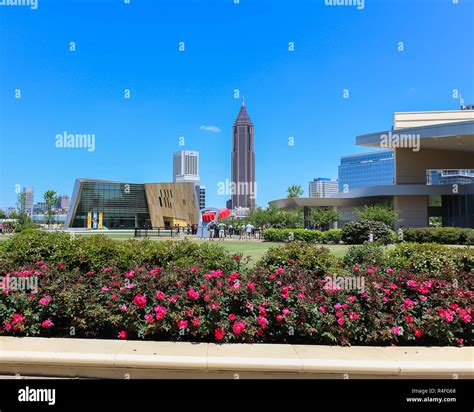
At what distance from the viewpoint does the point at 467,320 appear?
181 inches

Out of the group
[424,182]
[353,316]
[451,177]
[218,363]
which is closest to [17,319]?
[218,363]

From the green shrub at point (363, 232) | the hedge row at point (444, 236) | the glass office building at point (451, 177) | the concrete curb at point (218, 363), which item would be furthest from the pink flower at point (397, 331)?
the glass office building at point (451, 177)

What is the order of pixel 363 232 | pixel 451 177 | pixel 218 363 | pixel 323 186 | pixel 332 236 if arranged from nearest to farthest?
pixel 218 363 < pixel 363 232 < pixel 332 236 < pixel 451 177 < pixel 323 186

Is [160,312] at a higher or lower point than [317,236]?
higher

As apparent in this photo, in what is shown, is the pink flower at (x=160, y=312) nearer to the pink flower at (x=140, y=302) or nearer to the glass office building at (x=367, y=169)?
the pink flower at (x=140, y=302)

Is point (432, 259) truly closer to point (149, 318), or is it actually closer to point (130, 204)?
point (149, 318)

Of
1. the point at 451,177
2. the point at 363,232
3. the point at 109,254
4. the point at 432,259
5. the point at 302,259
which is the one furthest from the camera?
the point at 451,177

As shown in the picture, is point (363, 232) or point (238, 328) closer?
point (238, 328)

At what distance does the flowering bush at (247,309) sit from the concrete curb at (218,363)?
41cm

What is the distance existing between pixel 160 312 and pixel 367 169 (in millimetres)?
144429

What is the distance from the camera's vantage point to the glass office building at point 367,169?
437 feet

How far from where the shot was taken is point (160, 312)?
179 inches

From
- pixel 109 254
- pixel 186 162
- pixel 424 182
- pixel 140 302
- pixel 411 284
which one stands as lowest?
pixel 140 302

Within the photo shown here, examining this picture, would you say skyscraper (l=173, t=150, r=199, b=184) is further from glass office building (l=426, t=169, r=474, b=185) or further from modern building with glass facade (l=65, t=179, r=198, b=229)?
glass office building (l=426, t=169, r=474, b=185)
